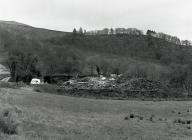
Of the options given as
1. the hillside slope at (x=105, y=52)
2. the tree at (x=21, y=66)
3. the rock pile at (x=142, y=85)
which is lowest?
the rock pile at (x=142, y=85)

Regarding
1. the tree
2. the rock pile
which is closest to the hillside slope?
the tree

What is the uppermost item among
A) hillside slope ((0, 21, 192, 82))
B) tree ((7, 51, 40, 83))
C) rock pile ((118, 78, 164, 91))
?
hillside slope ((0, 21, 192, 82))

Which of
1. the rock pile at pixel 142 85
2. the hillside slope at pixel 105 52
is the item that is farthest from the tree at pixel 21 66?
the rock pile at pixel 142 85

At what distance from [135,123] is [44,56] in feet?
285

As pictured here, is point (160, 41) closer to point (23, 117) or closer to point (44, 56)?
point (44, 56)

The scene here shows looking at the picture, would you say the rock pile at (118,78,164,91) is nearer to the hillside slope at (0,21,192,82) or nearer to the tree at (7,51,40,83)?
the tree at (7,51,40,83)

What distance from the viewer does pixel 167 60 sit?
5906 inches

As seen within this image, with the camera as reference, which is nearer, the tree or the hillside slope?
the tree

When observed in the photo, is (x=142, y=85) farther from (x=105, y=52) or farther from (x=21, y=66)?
(x=105, y=52)

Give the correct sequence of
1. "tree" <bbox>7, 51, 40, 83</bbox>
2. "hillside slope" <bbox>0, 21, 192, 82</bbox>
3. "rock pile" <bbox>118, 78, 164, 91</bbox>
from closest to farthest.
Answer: "rock pile" <bbox>118, 78, 164, 91</bbox>, "tree" <bbox>7, 51, 40, 83</bbox>, "hillside slope" <bbox>0, 21, 192, 82</bbox>

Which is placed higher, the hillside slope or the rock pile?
the hillside slope

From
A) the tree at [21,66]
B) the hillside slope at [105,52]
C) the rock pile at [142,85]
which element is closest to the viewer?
the rock pile at [142,85]

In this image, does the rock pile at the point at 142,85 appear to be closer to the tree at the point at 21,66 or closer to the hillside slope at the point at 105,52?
the tree at the point at 21,66

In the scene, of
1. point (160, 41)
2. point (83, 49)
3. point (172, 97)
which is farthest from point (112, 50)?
point (172, 97)
